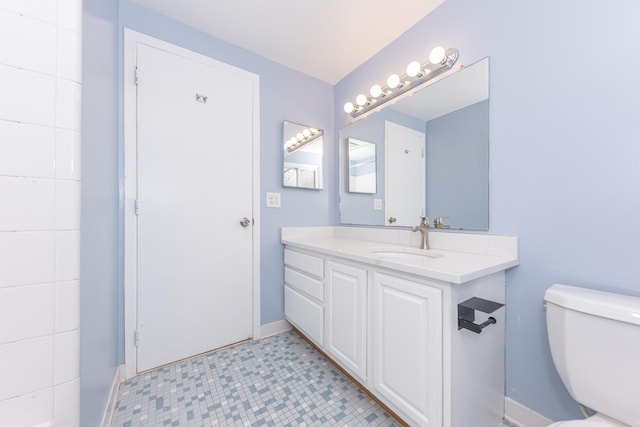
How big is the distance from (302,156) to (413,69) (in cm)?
102

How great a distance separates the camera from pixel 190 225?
1.58m

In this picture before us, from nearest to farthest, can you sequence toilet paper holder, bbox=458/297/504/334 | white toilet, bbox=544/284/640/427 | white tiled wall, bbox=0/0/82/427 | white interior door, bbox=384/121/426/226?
white tiled wall, bbox=0/0/82/427 < white toilet, bbox=544/284/640/427 < toilet paper holder, bbox=458/297/504/334 < white interior door, bbox=384/121/426/226

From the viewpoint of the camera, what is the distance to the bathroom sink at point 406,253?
1.37m

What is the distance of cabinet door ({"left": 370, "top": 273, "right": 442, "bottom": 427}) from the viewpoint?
89cm

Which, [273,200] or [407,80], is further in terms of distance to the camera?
[273,200]

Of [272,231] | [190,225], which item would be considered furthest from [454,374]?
[190,225]

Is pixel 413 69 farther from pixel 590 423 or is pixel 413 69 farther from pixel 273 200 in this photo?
pixel 590 423

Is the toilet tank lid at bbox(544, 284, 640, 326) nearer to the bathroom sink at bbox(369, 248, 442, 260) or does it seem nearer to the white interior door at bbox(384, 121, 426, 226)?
the bathroom sink at bbox(369, 248, 442, 260)

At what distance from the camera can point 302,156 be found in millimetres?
2047

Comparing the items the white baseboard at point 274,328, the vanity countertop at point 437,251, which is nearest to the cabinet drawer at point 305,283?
the vanity countertop at point 437,251

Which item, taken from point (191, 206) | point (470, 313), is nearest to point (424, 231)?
point (470, 313)

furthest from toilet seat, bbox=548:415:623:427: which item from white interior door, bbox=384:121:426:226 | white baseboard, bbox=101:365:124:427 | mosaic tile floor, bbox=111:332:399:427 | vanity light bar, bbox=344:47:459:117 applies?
white baseboard, bbox=101:365:124:427

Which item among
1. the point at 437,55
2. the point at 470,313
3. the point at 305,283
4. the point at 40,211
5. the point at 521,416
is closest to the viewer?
the point at 40,211

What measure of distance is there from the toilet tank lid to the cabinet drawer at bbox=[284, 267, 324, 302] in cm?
108
